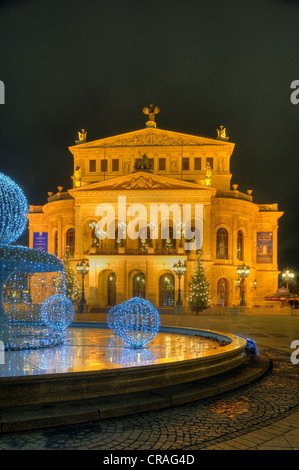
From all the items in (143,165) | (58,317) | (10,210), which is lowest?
(58,317)

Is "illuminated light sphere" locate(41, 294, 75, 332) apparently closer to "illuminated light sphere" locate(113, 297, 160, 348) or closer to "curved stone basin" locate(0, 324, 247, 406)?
"curved stone basin" locate(0, 324, 247, 406)

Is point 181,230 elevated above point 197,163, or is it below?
below

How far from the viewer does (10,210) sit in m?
10.0

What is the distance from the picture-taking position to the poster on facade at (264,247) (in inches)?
2084

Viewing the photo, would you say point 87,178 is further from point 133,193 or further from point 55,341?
point 55,341

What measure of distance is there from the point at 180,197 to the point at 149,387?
38146 millimetres

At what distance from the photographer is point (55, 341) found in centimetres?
1189

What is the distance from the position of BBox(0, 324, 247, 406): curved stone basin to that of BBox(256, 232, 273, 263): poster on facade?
1652 inches

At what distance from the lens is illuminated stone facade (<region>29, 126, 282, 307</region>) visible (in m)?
43.4

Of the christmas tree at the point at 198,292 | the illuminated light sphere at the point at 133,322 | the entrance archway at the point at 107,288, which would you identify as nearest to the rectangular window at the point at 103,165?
the entrance archway at the point at 107,288

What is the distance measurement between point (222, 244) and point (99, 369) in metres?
43.4

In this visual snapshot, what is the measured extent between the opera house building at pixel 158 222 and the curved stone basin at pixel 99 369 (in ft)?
100

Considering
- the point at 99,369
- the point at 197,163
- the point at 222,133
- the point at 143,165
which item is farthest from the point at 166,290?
the point at 99,369

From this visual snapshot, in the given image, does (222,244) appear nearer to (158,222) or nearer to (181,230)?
(181,230)
